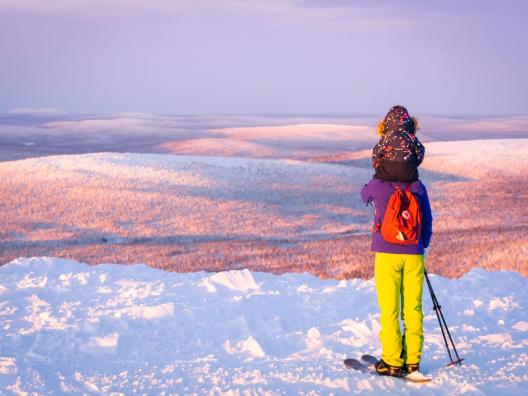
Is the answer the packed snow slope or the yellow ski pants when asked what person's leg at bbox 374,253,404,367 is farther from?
the packed snow slope

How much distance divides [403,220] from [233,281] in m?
5.19

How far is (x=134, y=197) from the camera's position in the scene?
28.8m

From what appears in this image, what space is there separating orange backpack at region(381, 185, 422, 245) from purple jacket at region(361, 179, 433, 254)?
0.32 feet

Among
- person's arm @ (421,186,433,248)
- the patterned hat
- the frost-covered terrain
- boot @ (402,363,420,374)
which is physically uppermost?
the patterned hat

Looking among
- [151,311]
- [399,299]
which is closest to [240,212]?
[151,311]

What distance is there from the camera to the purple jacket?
6.36 m

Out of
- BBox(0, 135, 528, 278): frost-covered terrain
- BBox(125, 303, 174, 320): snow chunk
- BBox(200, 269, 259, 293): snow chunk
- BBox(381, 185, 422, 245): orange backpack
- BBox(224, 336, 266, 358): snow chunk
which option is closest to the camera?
BBox(381, 185, 422, 245): orange backpack

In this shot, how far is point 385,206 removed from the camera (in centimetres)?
646

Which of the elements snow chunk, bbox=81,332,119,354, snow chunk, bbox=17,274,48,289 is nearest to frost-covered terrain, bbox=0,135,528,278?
snow chunk, bbox=17,274,48,289

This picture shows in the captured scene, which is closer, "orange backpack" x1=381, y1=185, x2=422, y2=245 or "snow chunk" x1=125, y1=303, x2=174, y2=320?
"orange backpack" x1=381, y1=185, x2=422, y2=245

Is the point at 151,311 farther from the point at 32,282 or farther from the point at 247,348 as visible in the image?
the point at 32,282

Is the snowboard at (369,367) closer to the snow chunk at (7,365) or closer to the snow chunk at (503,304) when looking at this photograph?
the snow chunk at (503,304)

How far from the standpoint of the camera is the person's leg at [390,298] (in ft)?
21.1

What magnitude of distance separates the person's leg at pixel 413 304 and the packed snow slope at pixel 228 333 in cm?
36
